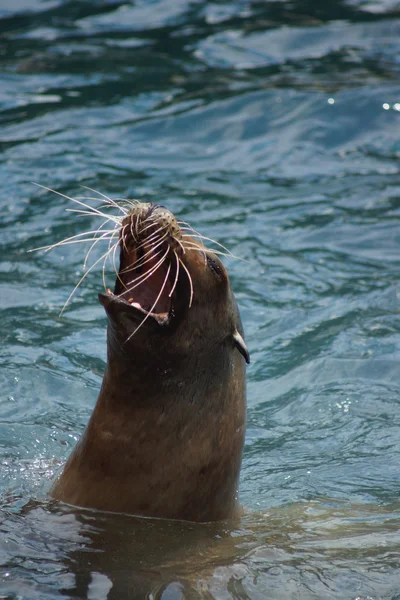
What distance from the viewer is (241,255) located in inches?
299

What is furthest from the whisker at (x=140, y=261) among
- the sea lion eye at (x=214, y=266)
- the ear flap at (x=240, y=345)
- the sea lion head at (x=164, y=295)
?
the ear flap at (x=240, y=345)

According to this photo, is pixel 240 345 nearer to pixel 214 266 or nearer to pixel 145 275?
pixel 214 266

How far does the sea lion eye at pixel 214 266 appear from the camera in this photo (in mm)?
3855

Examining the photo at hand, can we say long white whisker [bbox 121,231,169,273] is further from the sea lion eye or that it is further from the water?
the water

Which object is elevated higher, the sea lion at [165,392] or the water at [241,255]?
the sea lion at [165,392]

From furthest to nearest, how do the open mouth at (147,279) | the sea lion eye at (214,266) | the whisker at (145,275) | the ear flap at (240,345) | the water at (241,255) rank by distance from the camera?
the ear flap at (240,345) < the sea lion eye at (214,266) < the water at (241,255) < the open mouth at (147,279) < the whisker at (145,275)

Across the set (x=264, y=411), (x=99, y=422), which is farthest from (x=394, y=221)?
(x=99, y=422)

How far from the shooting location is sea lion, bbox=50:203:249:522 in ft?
11.7

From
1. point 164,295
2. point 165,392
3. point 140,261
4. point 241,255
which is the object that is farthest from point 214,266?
point 241,255

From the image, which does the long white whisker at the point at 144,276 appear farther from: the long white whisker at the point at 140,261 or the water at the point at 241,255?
the water at the point at 241,255

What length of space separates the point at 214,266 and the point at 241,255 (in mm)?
3739

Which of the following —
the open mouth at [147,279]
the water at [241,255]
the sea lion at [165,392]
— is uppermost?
the open mouth at [147,279]

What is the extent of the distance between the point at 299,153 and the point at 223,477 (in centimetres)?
612

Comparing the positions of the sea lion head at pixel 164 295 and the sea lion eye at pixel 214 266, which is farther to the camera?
the sea lion eye at pixel 214 266
